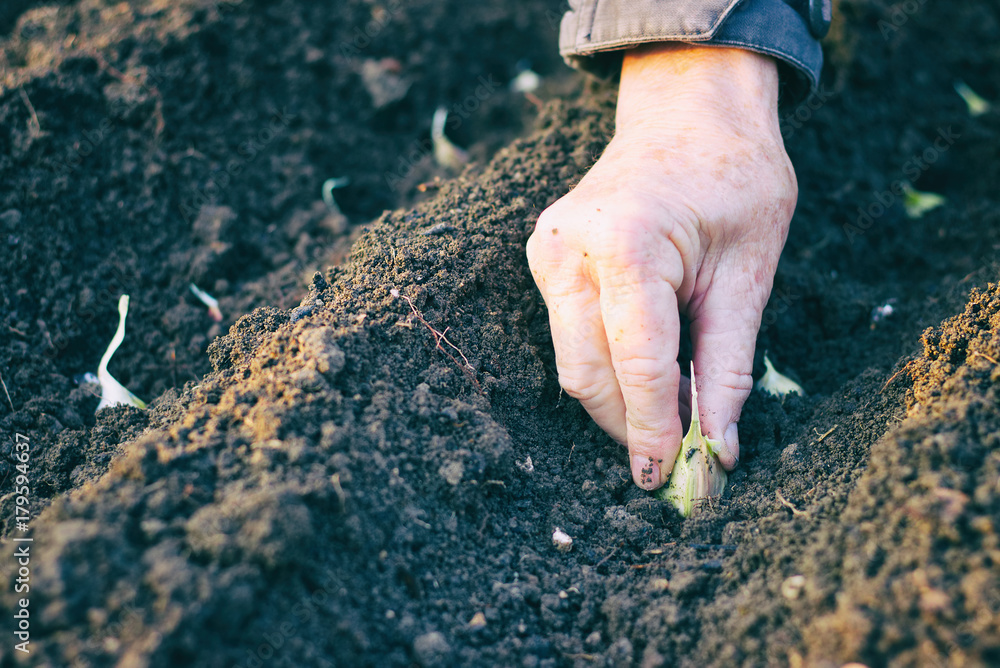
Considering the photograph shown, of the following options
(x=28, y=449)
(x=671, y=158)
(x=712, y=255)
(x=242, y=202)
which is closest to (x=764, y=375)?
(x=712, y=255)

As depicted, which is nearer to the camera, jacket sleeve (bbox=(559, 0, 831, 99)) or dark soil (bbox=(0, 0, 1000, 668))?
dark soil (bbox=(0, 0, 1000, 668))

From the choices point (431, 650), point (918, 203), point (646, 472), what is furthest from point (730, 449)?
point (918, 203)

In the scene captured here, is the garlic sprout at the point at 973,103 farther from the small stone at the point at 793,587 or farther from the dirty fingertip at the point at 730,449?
the small stone at the point at 793,587

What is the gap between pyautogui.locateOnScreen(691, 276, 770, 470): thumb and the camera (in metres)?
1.86

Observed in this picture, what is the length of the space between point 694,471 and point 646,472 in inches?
5.2

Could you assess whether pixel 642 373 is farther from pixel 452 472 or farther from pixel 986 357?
pixel 986 357

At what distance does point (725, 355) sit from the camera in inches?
75.4

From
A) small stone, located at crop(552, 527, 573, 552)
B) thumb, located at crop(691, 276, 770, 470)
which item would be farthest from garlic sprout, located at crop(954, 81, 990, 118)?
small stone, located at crop(552, 527, 573, 552)

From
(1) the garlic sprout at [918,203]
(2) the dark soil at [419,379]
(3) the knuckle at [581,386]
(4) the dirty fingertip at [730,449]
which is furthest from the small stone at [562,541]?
(1) the garlic sprout at [918,203]

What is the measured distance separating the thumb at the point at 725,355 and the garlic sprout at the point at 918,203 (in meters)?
1.33

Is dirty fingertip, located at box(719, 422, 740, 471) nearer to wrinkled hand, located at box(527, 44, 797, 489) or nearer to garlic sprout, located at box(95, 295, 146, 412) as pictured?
wrinkled hand, located at box(527, 44, 797, 489)

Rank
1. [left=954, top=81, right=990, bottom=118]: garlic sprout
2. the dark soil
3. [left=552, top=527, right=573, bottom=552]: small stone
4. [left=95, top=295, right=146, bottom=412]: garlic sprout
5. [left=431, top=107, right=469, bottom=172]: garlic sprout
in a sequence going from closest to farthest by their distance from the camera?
the dark soil → [left=552, top=527, right=573, bottom=552]: small stone → [left=95, top=295, right=146, bottom=412]: garlic sprout → [left=431, top=107, right=469, bottom=172]: garlic sprout → [left=954, top=81, right=990, bottom=118]: garlic sprout

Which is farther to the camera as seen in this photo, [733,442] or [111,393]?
[111,393]

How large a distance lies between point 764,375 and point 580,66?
4.60 feet
